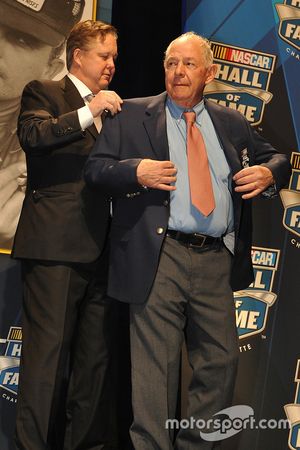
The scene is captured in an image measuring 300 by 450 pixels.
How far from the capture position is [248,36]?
3451 millimetres

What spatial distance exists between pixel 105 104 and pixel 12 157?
938mm

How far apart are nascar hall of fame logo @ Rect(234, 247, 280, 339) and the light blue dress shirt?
0.69 meters

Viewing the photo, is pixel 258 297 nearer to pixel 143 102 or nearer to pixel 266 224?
pixel 266 224

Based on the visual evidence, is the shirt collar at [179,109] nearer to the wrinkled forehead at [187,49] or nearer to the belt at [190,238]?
the wrinkled forehead at [187,49]

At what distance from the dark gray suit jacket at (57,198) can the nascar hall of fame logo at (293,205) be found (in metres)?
0.94

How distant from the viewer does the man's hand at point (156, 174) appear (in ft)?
8.23

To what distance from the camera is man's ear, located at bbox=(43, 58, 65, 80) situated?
139 inches

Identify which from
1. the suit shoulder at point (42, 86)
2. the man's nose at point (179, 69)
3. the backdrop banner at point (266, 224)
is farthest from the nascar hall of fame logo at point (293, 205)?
the suit shoulder at point (42, 86)

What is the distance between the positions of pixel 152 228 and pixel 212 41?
47.4 inches

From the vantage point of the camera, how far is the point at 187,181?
268 cm

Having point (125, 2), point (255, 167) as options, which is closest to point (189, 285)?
point (255, 167)

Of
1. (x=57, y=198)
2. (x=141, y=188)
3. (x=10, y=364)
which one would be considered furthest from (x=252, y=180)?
(x=10, y=364)

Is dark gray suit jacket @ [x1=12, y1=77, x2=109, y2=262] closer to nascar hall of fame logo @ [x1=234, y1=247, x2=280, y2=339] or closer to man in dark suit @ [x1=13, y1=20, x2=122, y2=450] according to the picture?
man in dark suit @ [x1=13, y1=20, x2=122, y2=450]

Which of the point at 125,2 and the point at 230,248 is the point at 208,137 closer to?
the point at 230,248
